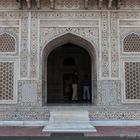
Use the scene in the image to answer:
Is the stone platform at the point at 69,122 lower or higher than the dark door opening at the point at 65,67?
lower

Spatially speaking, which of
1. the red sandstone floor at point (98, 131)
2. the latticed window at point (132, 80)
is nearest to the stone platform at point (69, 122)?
the red sandstone floor at point (98, 131)

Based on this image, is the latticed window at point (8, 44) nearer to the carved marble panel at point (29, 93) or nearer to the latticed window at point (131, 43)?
the carved marble panel at point (29, 93)

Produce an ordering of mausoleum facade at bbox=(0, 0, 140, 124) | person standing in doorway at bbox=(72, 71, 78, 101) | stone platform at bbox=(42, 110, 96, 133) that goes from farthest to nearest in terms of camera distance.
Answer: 1. person standing in doorway at bbox=(72, 71, 78, 101)
2. mausoleum facade at bbox=(0, 0, 140, 124)
3. stone platform at bbox=(42, 110, 96, 133)

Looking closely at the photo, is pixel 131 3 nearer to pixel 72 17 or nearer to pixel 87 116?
pixel 72 17

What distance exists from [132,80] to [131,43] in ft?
4.22

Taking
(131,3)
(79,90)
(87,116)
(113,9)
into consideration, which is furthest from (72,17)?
(79,90)

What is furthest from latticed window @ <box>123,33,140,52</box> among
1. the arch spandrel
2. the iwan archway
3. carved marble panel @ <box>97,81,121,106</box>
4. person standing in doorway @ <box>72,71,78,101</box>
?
the iwan archway

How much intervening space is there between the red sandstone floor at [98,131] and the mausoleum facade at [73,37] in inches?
21.6

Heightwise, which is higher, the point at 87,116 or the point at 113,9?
the point at 113,9

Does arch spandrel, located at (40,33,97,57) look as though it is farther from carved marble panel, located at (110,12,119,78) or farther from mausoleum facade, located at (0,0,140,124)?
carved marble panel, located at (110,12,119,78)

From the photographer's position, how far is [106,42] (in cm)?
948

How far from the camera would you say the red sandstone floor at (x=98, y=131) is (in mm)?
7723

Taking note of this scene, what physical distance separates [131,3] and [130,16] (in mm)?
480

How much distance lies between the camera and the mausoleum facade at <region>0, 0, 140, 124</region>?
30.2ft
